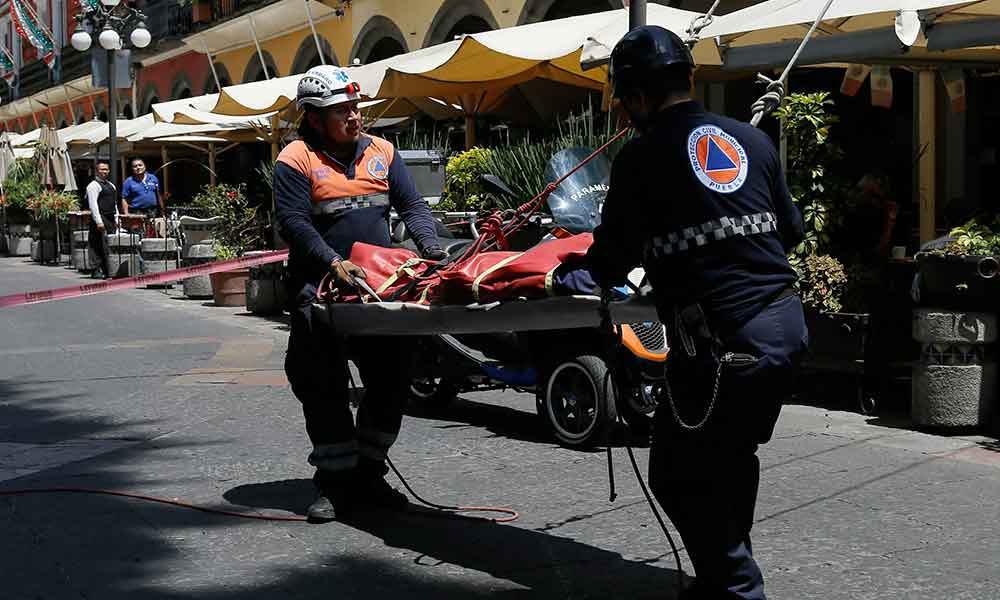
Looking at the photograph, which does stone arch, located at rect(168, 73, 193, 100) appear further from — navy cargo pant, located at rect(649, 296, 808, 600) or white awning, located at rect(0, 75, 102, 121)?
navy cargo pant, located at rect(649, 296, 808, 600)

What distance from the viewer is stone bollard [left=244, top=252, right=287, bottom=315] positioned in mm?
15289

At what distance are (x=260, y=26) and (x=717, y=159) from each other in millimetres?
27054

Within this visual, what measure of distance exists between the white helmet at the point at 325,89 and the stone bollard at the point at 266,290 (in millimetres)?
9610

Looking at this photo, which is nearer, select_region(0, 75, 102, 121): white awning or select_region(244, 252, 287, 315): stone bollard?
select_region(244, 252, 287, 315): stone bollard

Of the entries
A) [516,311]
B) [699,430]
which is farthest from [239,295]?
[699,430]

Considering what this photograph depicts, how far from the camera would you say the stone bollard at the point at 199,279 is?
17.5 m

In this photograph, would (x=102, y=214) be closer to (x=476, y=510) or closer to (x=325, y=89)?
(x=325, y=89)

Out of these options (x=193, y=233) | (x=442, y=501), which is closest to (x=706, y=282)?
(x=442, y=501)

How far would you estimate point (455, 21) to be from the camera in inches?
866

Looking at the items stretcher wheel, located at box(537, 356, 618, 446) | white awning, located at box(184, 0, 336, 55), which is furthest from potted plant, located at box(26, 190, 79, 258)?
stretcher wheel, located at box(537, 356, 618, 446)

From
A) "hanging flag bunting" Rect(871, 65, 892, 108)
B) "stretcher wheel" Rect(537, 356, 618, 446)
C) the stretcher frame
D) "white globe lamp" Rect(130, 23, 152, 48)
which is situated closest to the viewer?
the stretcher frame

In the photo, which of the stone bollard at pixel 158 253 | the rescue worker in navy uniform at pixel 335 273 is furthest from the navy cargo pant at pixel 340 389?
the stone bollard at pixel 158 253

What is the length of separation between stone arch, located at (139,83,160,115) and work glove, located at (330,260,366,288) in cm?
3558

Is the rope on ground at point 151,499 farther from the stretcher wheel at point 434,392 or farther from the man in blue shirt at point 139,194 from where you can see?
the man in blue shirt at point 139,194
